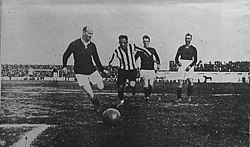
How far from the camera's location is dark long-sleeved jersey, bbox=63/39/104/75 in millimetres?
2225

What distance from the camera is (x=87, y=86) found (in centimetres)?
224

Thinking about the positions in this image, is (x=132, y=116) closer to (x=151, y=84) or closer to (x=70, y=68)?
(x=151, y=84)

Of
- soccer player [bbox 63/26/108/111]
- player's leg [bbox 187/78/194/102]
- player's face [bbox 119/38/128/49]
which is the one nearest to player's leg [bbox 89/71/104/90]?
soccer player [bbox 63/26/108/111]

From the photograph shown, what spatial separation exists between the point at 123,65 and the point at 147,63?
13 centimetres

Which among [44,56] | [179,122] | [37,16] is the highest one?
[37,16]

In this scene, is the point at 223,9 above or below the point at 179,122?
above

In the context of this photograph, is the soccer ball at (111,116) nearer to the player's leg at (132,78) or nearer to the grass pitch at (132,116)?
the grass pitch at (132,116)

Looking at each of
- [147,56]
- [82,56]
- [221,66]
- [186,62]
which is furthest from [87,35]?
[221,66]

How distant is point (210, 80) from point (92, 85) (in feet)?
2.16

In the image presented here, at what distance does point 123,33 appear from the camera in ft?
7.34

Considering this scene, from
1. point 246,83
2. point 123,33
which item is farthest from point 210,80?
point 123,33

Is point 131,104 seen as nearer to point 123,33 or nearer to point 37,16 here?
point 123,33

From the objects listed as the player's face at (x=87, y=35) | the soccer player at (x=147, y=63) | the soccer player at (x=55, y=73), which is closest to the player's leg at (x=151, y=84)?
the soccer player at (x=147, y=63)

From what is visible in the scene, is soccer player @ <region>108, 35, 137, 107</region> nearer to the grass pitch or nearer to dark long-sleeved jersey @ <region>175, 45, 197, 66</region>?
the grass pitch
